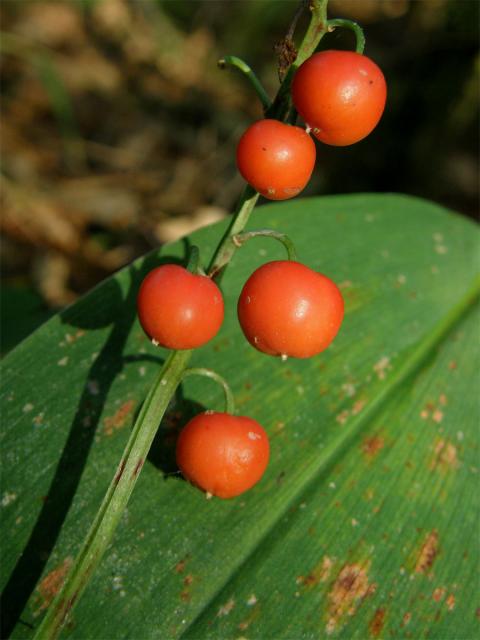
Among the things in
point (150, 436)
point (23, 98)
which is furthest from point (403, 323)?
point (23, 98)

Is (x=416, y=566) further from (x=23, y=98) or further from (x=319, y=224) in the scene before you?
(x=23, y=98)

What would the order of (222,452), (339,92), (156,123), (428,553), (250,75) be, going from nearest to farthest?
(339,92)
(250,75)
(222,452)
(428,553)
(156,123)

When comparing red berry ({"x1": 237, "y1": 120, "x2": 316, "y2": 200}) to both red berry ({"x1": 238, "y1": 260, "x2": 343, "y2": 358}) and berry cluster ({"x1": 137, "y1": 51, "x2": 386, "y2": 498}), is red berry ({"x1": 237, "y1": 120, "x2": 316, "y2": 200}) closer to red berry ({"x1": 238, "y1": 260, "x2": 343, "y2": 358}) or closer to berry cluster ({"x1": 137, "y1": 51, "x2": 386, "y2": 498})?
berry cluster ({"x1": 137, "y1": 51, "x2": 386, "y2": 498})

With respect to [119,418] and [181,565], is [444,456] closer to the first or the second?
[181,565]

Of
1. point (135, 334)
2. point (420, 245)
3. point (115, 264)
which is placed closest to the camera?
point (135, 334)

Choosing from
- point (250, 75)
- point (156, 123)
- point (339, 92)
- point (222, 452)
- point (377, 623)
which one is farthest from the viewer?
point (156, 123)

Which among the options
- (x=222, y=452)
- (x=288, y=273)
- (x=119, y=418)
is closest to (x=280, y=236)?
(x=288, y=273)
